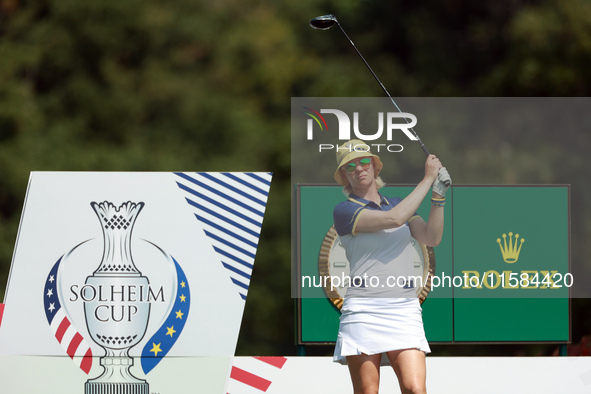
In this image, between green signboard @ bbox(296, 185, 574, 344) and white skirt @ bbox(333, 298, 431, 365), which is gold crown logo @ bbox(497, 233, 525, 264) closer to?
green signboard @ bbox(296, 185, 574, 344)

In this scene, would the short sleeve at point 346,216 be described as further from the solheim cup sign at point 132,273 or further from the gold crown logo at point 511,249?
the gold crown logo at point 511,249

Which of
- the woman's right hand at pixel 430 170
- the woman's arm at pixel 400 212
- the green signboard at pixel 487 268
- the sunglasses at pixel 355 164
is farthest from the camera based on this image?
the green signboard at pixel 487 268

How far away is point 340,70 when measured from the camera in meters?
11.5

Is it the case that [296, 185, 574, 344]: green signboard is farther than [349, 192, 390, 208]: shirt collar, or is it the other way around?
[296, 185, 574, 344]: green signboard

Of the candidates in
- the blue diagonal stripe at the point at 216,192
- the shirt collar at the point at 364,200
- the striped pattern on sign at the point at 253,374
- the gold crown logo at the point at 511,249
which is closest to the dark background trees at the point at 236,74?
the striped pattern on sign at the point at 253,374

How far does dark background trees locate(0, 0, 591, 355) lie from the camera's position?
10570 millimetres

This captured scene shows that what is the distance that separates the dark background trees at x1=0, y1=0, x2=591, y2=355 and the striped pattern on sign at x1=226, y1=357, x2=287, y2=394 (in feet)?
14.3

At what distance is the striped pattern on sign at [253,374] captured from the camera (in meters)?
5.86

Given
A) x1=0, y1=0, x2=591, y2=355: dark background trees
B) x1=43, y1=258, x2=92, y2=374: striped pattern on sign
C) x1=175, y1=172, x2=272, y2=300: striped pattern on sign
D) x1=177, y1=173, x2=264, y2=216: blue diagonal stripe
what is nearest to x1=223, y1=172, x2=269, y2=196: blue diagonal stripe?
x1=175, y1=172, x2=272, y2=300: striped pattern on sign

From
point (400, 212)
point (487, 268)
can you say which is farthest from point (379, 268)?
point (487, 268)

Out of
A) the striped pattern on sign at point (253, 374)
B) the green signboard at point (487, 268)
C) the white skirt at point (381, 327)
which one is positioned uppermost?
the green signboard at point (487, 268)

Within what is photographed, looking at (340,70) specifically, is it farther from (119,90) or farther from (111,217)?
(111,217)

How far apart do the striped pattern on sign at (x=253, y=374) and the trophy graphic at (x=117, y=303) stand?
60 cm

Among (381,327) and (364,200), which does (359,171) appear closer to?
(364,200)
